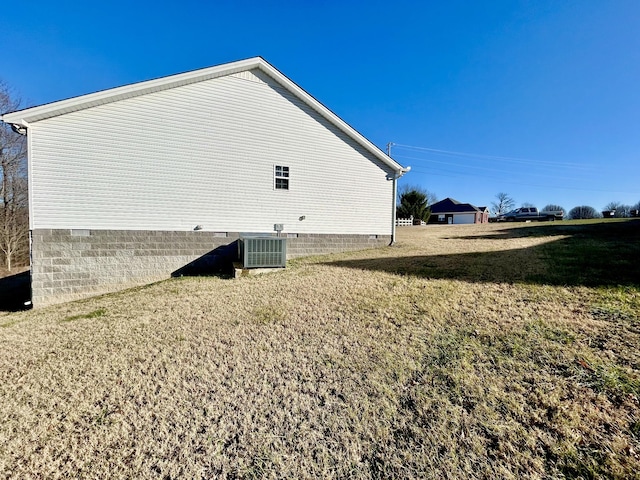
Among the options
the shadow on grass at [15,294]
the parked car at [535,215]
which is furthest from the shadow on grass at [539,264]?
the parked car at [535,215]

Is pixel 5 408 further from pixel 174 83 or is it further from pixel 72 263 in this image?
pixel 174 83

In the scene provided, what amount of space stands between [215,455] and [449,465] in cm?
183

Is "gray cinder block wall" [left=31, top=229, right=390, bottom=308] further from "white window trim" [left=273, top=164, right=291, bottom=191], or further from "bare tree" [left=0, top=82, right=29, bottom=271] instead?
"bare tree" [left=0, top=82, right=29, bottom=271]

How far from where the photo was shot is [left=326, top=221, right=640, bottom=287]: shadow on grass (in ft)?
18.3

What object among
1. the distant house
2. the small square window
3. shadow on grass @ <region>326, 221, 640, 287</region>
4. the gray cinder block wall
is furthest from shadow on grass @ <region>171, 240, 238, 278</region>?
the distant house

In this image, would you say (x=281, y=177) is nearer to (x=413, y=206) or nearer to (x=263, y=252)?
(x=263, y=252)

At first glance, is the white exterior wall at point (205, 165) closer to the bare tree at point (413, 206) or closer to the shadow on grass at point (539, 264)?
the shadow on grass at point (539, 264)

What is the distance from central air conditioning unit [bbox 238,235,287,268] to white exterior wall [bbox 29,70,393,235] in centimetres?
174

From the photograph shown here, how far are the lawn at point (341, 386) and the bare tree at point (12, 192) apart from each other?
56.3 ft

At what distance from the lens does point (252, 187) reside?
30.4 feet

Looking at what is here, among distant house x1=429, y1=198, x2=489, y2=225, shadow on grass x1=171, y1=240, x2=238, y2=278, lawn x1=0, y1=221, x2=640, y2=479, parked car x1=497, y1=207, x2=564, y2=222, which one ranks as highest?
distant house x1=429, y1=198, x2=489, y2=225

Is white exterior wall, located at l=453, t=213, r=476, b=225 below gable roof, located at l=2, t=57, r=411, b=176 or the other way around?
below

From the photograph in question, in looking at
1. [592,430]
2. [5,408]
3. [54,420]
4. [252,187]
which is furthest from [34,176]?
[592,430]

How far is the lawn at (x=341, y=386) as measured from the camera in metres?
2.13
